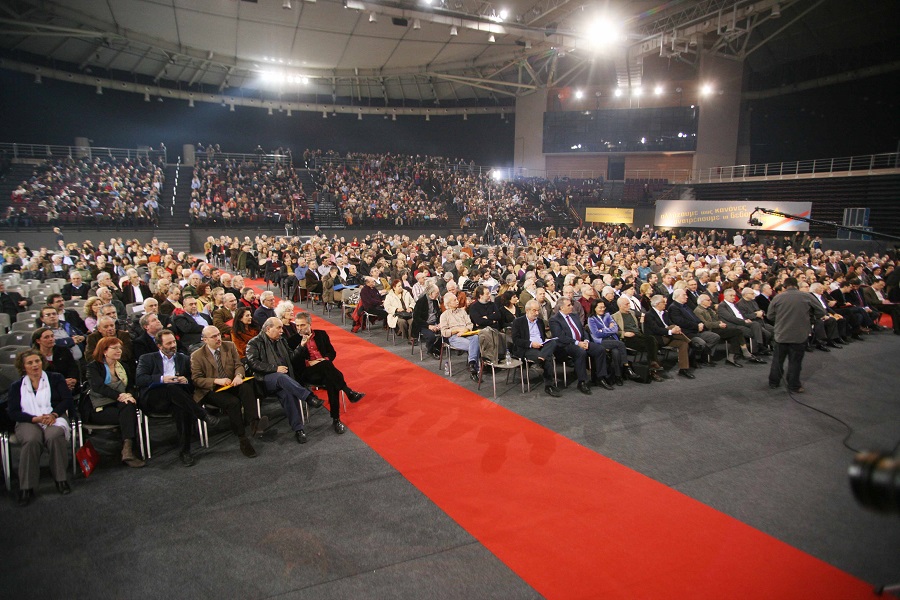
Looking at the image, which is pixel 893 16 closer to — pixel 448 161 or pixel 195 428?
pixel 448 161

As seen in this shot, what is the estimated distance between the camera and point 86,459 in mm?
4090

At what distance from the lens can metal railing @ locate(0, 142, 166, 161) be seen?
20156 millimetres

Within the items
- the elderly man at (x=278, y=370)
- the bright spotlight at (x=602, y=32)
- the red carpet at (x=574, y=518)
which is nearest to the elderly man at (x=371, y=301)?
the red carpet at (x=574, y=518)

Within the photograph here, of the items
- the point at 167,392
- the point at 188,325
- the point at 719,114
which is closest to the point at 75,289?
the point at 188,325

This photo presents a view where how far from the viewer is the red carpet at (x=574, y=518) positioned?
2910mm

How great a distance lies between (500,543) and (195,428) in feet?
11.1

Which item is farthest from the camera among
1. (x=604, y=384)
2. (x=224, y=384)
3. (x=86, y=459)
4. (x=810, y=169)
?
(x=810, y=169)

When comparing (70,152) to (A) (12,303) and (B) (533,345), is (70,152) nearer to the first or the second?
(A) (12,303)

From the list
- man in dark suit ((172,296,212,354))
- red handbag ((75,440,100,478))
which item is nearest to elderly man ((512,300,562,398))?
man in dark suit ((172,296,212,354))

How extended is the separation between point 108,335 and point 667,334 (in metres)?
6.57

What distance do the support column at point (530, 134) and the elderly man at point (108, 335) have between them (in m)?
28.5

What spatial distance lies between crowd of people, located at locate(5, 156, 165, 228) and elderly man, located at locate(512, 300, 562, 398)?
18369mm

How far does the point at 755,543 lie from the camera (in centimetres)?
326

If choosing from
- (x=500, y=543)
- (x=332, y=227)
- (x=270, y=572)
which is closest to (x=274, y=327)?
(x=270, y=572)
